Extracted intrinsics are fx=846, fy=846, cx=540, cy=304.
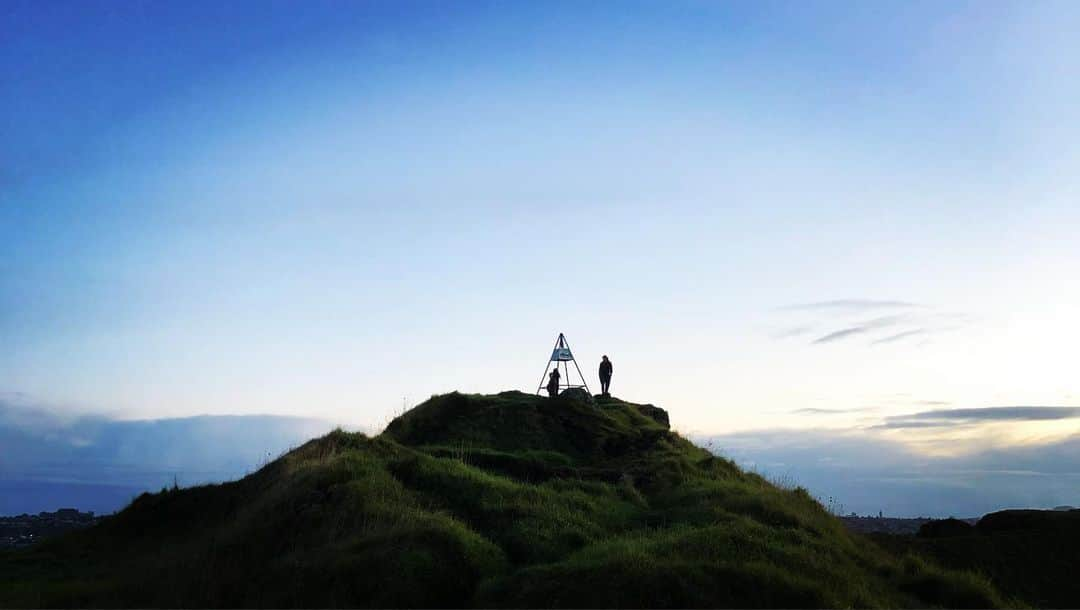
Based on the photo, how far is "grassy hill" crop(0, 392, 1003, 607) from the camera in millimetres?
16578

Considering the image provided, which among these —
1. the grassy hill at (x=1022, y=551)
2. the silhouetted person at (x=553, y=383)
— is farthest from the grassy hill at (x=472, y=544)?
the silhouetted person at (x=553, y=383)

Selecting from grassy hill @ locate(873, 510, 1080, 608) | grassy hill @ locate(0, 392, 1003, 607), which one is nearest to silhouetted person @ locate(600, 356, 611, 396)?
grassy hill @ locate(0, 392, 1003, 607)

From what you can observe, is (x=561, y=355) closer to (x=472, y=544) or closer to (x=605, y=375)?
(x=605, y=375)

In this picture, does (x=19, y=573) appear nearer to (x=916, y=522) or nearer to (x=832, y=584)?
(x=832, y=584)

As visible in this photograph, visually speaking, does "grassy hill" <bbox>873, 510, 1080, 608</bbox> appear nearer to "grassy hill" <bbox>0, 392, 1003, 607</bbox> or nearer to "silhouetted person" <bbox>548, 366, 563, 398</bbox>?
"grassy hill" <bbox>0, 392, 1003, 607</bbox>

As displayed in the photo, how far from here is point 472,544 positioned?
18547 millimetres

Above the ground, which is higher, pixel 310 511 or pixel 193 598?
pixel 310 511

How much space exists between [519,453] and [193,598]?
1266 cm

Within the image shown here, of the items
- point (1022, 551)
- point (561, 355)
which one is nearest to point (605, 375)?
point (561, 355)

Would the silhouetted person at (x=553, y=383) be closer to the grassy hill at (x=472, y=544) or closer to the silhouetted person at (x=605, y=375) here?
the silhouetted person at (x=605, y=375)

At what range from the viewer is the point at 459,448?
2853cm

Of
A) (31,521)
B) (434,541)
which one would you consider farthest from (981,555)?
(31,521)

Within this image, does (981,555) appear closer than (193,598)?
No

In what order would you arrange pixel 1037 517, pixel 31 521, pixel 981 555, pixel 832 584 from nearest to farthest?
1. pixel 832 584
2. pixel 981 555
3. pixel 1037 517
4. pixel 31 521
